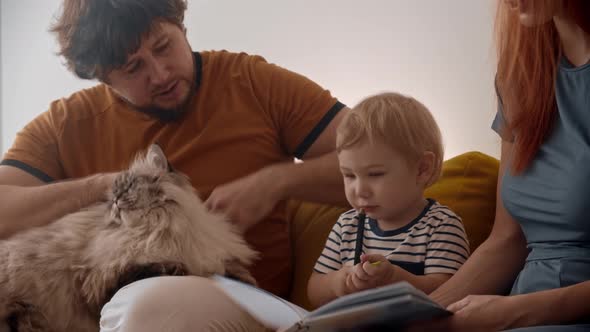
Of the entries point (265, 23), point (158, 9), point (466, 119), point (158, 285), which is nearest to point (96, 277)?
point (158, 285)

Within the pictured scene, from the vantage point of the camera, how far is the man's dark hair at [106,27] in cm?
185

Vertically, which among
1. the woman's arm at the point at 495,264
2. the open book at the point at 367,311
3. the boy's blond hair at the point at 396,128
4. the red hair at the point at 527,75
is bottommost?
the woman's arm at the point at 495,264

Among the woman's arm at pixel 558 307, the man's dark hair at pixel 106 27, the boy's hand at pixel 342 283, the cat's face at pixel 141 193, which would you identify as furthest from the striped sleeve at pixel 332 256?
the man's dark hair at pixel 106 27

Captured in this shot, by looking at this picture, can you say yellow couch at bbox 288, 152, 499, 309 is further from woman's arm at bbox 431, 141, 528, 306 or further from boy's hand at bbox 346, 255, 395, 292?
boy's hand at bbox 346, 255, 395, 292

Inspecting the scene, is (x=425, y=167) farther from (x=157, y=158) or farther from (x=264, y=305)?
(x=157, y=158)

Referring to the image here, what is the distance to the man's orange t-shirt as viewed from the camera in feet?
6.23

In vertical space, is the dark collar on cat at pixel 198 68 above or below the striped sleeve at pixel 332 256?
above

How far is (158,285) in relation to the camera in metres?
1.32

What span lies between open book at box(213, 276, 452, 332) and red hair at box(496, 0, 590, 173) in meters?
0.44

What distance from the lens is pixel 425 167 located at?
151 centimetres

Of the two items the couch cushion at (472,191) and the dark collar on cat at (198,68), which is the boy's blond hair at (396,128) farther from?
the dark collar on cat at (198,68)

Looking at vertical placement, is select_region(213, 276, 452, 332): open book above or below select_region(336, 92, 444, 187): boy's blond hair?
below

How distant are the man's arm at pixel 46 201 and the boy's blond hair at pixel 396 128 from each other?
65 cm

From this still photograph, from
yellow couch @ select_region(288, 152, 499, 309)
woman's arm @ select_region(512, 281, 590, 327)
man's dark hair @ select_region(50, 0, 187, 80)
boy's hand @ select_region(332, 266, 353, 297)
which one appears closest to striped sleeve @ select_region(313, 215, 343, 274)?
boy's hand @ select_region(332, 266, 353, 297)
